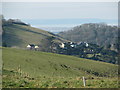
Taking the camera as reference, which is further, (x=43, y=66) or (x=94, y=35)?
(x=94, y=35)

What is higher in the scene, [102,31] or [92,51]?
[102,31]

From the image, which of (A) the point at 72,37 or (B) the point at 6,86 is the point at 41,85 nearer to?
(B) the point at 6,86

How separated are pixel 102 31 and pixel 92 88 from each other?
139576 mm

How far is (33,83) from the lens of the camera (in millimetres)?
11648

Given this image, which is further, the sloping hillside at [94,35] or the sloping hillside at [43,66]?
the sloping hillside at [94,35]

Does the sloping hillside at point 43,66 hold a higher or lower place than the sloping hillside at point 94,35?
lower

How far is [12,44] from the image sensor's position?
73.6 m

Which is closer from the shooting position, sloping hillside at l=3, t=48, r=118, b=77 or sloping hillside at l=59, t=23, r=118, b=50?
sloping hillside at l=3, t=48, r=118, b=77

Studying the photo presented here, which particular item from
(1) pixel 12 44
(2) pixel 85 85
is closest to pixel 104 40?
(1) pixel 12 44

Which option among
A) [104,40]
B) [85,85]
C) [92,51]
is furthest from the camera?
[104,40]

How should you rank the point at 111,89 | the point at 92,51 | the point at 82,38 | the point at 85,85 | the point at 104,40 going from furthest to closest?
the point at 82,38 < the point at 104,40 < the point at 92,51 < the point at 85,85 < the point at 111,89

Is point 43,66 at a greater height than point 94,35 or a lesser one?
lesser

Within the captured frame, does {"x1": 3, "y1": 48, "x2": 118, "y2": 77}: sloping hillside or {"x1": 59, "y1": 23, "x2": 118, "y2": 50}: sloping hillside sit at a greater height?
{"x1": 59, "y1": 23, "x2": 118, "y2": 50}: sloping hillside

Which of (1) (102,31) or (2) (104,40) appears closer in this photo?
(2) (104,40)
